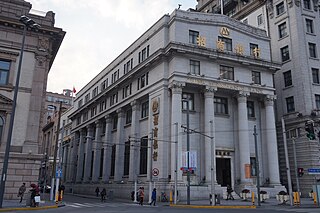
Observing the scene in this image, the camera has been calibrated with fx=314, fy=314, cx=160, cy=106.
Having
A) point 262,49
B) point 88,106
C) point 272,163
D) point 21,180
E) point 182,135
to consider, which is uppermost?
point 262,49

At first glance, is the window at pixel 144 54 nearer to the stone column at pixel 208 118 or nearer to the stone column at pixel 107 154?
the stone column at pixel 208 118

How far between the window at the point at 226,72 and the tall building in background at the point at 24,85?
20010 mm

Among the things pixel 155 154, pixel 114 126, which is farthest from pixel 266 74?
pixel 114 126

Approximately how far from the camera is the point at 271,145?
41.2 m

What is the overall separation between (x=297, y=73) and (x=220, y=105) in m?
13.0

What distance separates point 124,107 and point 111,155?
863cm

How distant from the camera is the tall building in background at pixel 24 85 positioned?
93.7 ft

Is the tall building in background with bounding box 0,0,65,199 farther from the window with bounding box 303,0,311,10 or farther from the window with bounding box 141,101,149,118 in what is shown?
the window with bounding box 303,0,311,10

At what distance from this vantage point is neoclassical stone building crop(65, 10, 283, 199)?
3666 centimetres

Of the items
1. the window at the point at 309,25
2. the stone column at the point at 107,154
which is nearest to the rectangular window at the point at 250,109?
the window at the point at 309,25

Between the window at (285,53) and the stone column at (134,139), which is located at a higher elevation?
the window at (285,53)

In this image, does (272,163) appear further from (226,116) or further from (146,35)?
(146,35)

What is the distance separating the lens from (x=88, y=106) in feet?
209

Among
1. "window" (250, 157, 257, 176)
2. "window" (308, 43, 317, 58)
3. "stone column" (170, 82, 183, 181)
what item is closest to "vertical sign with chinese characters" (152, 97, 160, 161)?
"stone column" (170, 82, 183, 181)
